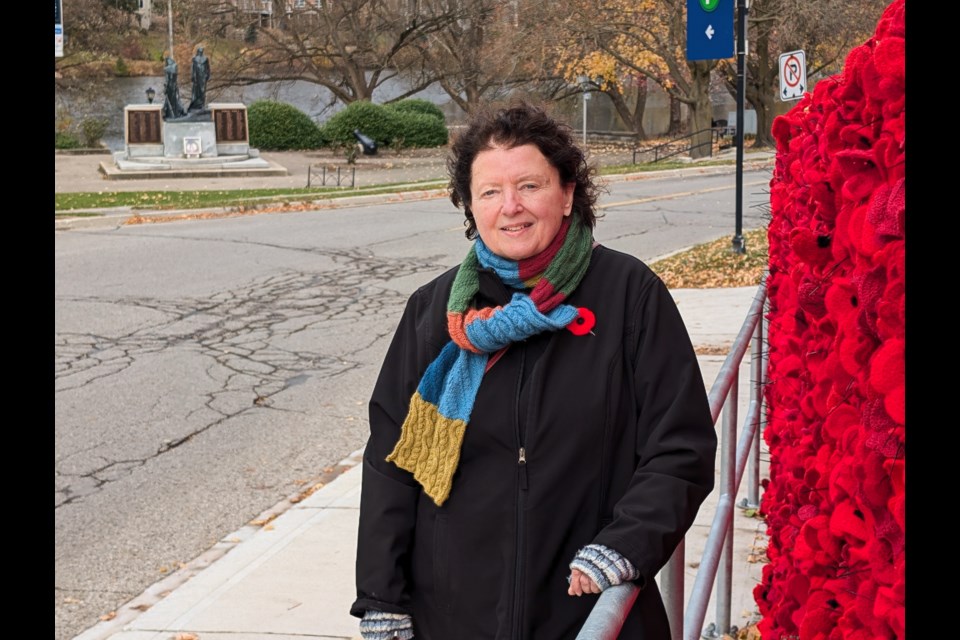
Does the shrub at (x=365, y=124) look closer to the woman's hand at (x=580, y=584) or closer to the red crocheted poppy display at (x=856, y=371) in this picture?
the red crocheted poppy display at (x=856, y=371)

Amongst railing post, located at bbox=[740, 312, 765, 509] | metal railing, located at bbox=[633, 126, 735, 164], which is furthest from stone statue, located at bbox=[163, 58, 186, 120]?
railing post, located at bbox=[740, 312, 765, 509]

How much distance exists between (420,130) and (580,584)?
37.0 meters

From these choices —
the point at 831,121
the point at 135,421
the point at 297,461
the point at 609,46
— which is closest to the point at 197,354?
the point at 135,421

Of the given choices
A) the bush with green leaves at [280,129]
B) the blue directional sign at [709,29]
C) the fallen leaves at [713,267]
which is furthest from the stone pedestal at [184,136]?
the blue directional sign at [709,29]

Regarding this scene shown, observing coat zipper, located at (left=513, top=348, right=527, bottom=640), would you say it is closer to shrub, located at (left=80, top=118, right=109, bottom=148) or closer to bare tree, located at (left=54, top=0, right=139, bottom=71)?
shrub, located at (left=80, top=118, right=109, bottom=148)

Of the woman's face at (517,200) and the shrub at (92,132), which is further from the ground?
the shrub at (92,132)

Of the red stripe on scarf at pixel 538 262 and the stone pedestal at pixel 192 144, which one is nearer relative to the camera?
the red stripe on scarf at pixel 538 262

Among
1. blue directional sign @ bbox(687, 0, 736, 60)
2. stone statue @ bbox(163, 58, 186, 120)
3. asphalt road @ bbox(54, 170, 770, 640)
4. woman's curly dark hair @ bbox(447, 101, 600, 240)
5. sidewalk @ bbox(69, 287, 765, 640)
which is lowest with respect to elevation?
sidewalk @ bbox(69, 287, 765, 640)

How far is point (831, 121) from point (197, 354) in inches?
322

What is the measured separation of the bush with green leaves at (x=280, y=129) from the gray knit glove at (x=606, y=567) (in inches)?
1450

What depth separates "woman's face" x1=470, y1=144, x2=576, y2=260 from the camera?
2.72 meters

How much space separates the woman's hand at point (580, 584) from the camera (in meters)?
2.38

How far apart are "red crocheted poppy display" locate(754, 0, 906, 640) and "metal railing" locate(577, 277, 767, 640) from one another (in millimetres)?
208

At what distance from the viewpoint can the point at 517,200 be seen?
274cm
